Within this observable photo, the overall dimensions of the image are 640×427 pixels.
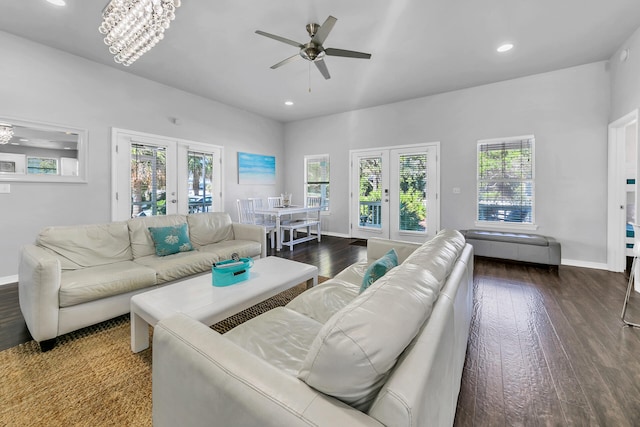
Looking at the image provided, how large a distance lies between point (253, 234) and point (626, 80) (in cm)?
501

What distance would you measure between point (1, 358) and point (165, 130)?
12.1ft

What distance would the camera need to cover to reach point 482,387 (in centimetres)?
158

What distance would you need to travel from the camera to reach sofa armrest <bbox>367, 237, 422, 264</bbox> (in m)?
2.39

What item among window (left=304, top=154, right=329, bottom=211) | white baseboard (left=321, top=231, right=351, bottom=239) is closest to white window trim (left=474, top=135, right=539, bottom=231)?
white baseboard (left=321, top=231, right=351, bottom=239)

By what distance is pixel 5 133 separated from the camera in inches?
122

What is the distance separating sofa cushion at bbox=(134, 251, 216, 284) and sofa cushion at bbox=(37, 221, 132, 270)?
0.77ft

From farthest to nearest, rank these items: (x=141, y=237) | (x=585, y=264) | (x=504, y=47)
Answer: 1. (x=585, y=264)
2. (x=504, y=47)
3. (x=141, y=237)

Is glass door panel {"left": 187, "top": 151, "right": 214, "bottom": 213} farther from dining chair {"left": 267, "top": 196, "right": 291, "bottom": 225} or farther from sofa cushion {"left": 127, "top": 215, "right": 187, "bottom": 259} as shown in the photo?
sofa cushion {"left": 127, "top": 215, "right": 187, "bottom": 259}

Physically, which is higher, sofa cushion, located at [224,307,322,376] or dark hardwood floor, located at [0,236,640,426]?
sofa cushion, located at [224,307,322,376]

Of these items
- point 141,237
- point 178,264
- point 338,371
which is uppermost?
point 141,237

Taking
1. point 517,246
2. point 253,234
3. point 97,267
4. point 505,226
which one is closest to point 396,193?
point 505,226

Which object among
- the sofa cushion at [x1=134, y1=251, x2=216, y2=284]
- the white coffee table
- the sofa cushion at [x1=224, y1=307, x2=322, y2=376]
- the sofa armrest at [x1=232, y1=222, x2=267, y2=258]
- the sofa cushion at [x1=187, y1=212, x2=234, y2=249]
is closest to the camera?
the sofa cushion at [x1=224, y1=307, x2=322, y2=376]

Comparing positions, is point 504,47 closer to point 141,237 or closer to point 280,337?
point 280,337

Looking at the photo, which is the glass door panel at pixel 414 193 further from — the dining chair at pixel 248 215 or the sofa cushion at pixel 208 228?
the sofa cushion at pixel 208 228
